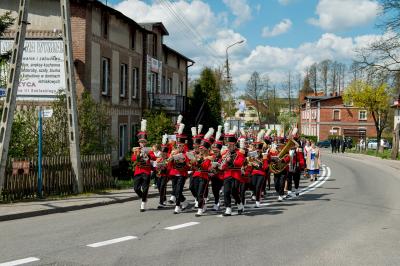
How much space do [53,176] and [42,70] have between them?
784 centimetres

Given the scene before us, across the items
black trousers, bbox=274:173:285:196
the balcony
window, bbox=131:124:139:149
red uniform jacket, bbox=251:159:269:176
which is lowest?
black trousers, bbox=274:173:285:196

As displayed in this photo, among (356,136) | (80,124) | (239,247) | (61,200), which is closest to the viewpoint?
(239,247)

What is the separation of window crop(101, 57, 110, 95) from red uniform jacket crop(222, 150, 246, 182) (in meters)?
13.2

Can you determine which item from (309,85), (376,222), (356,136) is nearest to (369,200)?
(376,222)

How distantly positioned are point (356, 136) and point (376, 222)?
7658 cm

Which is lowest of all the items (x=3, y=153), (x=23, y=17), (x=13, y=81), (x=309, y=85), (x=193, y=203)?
(x=193, y=203)

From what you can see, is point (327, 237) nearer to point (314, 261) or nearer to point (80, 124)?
point (314, 261)

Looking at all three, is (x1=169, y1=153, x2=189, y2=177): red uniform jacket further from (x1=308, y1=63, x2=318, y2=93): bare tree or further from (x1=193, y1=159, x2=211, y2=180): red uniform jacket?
(x1=308, y1=63, x2=318, y2=93): bare tree

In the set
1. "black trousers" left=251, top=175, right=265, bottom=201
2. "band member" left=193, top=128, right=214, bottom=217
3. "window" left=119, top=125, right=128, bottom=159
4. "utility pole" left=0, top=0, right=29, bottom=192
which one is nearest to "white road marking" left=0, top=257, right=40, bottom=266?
"band member" left=193, top=128, right=214, bottom=217

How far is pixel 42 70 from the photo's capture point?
21.9 m

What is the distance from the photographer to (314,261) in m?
7.85

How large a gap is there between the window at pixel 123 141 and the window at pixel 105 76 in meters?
2.81

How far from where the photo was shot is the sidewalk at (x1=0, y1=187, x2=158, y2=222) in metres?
12.2

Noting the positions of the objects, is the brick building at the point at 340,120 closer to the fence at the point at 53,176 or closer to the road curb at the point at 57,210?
the fence at the point at 53,176
